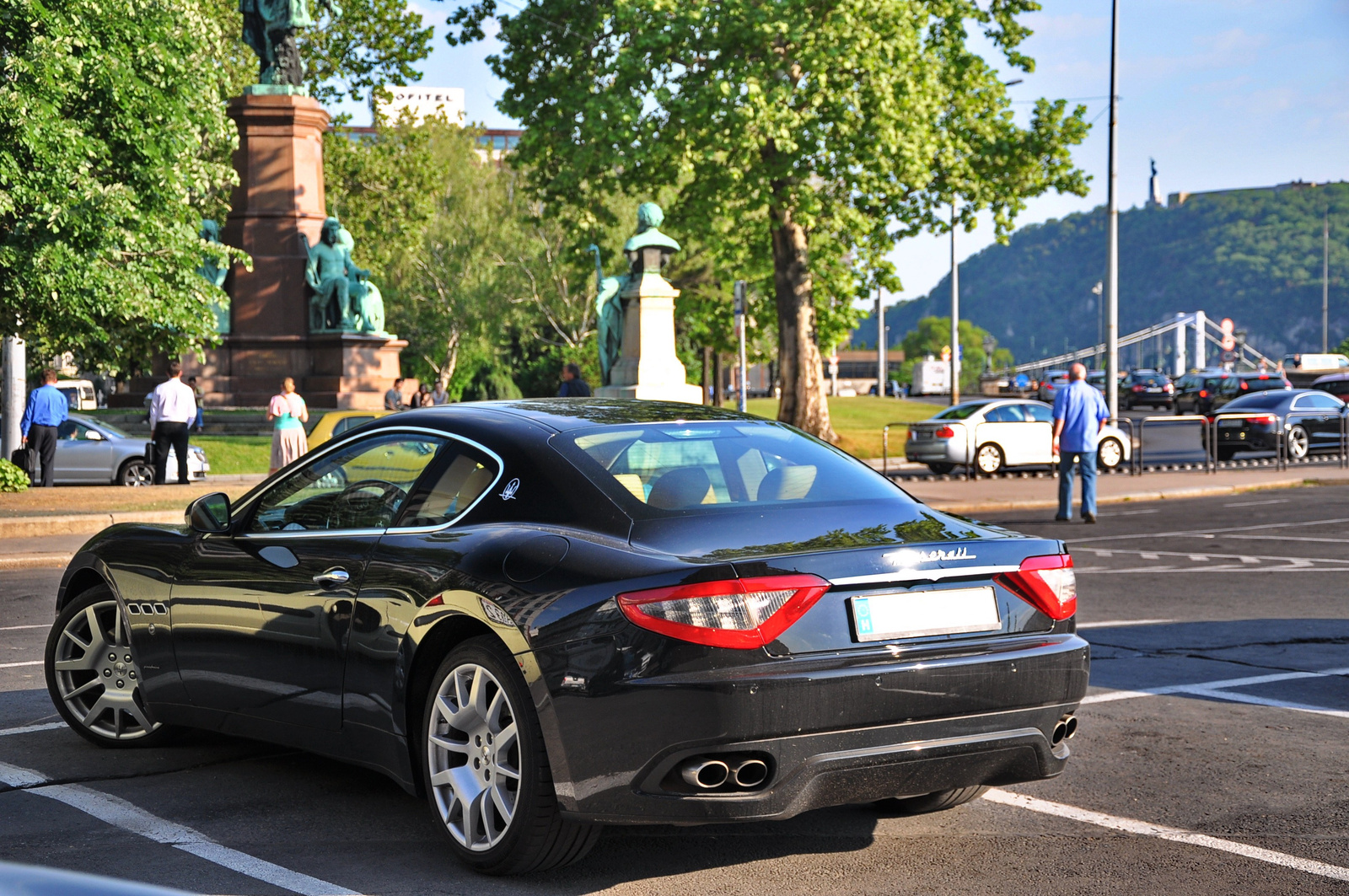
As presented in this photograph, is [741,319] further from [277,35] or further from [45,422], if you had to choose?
[277,35]

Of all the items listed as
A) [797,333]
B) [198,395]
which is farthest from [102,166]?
[797,333]

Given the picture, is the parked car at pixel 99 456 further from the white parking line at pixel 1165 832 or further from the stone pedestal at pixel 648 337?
the white parking line at pixel 1165 832

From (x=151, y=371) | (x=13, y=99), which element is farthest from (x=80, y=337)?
(x=151, y=371)

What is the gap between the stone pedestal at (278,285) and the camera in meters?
29.5

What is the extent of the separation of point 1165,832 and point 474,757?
2.22m

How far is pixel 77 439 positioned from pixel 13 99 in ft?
26.5

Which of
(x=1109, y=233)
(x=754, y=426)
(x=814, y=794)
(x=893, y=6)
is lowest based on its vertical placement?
(x=814, y=794)

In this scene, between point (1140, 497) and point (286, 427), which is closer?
point (286, 427)

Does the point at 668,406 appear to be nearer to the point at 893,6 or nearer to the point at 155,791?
the point at 155,791

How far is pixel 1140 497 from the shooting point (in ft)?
74.7

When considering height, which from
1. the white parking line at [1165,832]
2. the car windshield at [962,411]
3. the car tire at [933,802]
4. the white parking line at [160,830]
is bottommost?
the white parking line at [1165,832]

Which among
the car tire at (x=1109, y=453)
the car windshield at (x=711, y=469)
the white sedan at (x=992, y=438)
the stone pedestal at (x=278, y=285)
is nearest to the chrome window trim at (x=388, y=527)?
the car windshield at (x=711, y=469)

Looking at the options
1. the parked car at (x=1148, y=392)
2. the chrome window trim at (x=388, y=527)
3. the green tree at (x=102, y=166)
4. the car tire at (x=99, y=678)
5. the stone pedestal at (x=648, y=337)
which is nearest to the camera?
the chrome window trim at (x=388, y=527)

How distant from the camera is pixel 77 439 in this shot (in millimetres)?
23734
